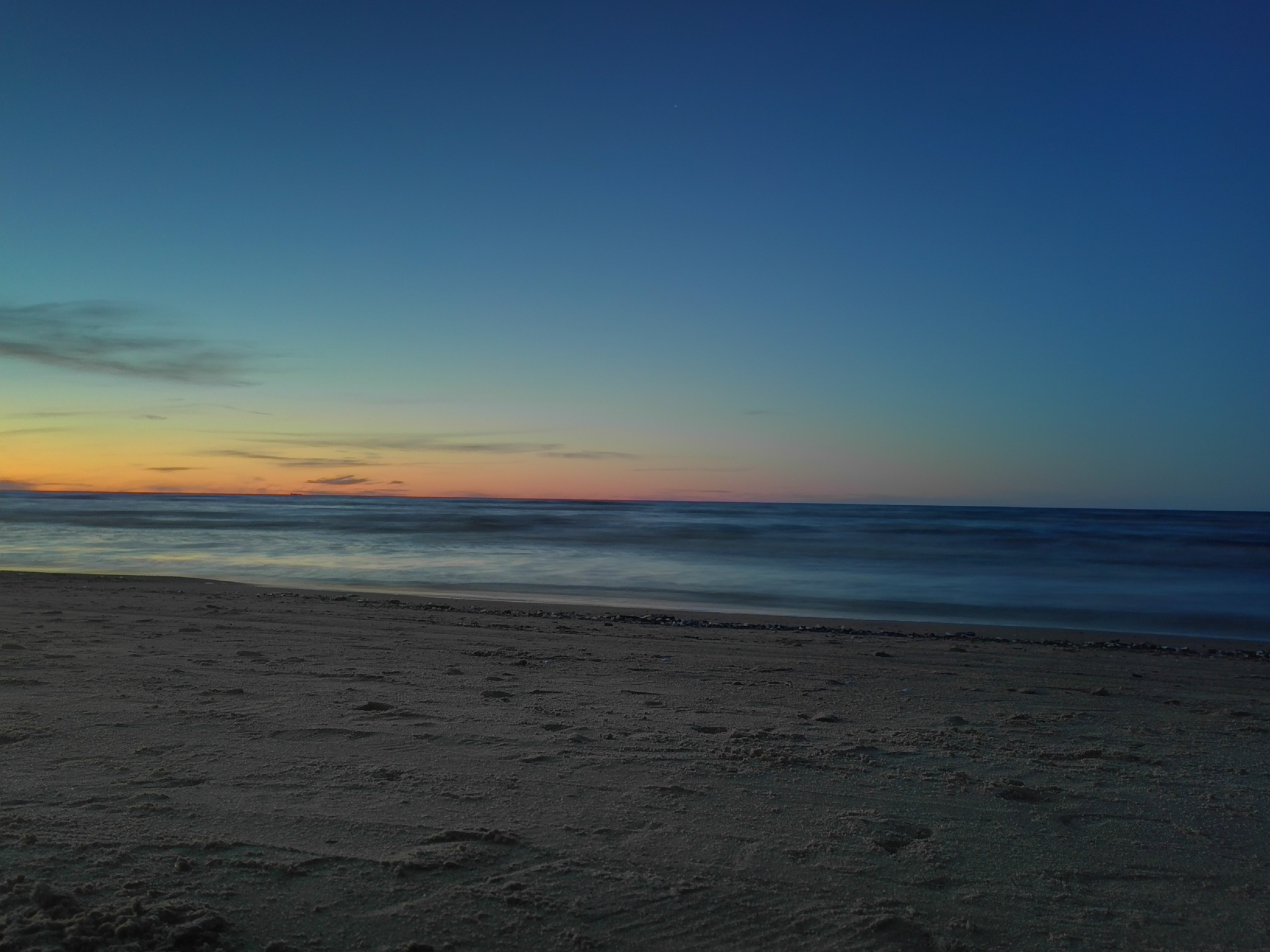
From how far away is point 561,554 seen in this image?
2345cm

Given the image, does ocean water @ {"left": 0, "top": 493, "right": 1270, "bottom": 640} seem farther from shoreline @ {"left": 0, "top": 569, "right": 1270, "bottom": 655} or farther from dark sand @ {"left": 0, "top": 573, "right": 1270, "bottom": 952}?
dark sand @ {"left": 0, "top": 573, "right": 1270, "bottom": 952}

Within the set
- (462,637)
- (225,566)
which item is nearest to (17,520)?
(225,566)

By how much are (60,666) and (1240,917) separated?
253 inches

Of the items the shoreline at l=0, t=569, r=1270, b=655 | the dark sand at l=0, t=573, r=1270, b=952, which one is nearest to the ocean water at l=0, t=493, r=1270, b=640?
the shoreline at l=0, t=569, r=1270, b=655

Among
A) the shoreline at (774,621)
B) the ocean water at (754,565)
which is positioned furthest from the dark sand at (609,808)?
the ocean water at (754,565)

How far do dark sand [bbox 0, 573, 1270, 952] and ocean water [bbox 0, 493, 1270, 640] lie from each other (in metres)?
7.38

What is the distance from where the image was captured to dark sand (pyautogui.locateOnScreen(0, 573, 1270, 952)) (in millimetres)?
2469

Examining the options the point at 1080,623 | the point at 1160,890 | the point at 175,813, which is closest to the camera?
the point at 1160,890

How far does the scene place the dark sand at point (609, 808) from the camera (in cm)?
247

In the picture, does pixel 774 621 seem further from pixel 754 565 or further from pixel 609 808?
pixel 754 565

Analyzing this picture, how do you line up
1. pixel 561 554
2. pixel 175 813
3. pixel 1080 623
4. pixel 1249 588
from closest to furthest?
1. pixel 175 813
2. pixel 1080 623
3. pixel 1249 588
4. pixel 561 554

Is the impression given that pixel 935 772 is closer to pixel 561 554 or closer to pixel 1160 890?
pixel 1160 890

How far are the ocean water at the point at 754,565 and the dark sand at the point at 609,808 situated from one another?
24.2 ft

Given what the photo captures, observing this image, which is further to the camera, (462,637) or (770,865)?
(462,637)
